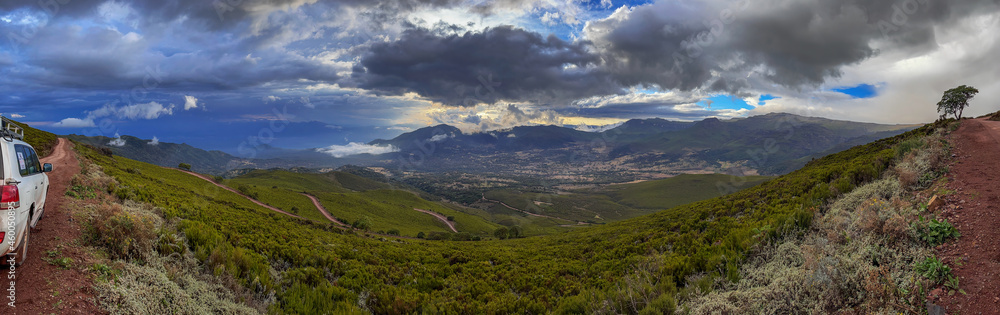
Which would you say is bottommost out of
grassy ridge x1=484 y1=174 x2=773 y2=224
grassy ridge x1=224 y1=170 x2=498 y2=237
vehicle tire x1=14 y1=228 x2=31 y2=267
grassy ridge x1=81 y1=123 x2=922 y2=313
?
grassy ridge x1=484 y1=174 x2=773 y2=224

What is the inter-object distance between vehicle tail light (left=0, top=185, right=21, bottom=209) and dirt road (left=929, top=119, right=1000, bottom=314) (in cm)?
1485

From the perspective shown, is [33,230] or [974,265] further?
[33,230]

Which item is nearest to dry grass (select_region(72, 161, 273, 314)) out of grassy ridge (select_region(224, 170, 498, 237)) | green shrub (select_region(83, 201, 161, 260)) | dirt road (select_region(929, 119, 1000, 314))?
green shrub (select_region(83, 201, 161, 260))

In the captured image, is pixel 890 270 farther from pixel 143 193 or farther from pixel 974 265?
pixel 143 193

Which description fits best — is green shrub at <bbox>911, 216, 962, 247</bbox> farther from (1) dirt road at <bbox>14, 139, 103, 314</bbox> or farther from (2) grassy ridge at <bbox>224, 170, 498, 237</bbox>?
(2) grassy ridge at <bbox>224, 170, 498, 237</bbox>

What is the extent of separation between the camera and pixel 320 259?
39.0 ft

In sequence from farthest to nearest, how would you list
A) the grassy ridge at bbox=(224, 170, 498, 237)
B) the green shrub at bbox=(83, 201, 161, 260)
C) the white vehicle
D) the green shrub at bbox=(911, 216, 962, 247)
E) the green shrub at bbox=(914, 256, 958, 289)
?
1. the grassy ridge at bbox=(224, 170, 498, 237)
2. the green shrub at bbox=(83, 201, 161, 260)
3. the green shrub at bbox=(911, 216, 962, 247)
4. the white vehicle
5. the green shrub at bbox=(914, 256, 958, 289)

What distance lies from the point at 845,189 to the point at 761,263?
6.47 metres

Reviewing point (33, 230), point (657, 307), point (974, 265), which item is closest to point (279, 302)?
point (33, 230)

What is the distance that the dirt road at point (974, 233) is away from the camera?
4.68 metres

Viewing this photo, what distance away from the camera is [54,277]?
5.63m

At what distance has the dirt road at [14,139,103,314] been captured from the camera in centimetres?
501

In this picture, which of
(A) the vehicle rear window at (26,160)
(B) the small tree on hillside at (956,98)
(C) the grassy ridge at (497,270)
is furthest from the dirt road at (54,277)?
(B) the small tree on hillside at (956,98)

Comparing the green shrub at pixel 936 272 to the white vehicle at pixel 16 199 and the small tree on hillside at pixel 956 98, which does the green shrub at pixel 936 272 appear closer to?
the white vehicle at pixel 16 199
